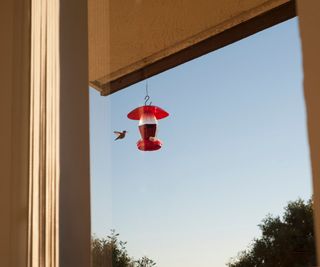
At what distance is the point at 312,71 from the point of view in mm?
652

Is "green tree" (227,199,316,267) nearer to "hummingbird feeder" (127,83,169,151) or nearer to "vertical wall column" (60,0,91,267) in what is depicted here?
"hummingbird feeder" (127,83,169,151)

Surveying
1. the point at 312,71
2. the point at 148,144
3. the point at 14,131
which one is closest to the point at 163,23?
the point at 148,144

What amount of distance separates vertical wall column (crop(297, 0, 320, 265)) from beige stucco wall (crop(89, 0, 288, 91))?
1.61m

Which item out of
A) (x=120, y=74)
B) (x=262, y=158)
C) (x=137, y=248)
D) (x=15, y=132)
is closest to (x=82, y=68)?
(x=15, y=132)

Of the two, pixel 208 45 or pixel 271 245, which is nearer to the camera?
pixel 208 45

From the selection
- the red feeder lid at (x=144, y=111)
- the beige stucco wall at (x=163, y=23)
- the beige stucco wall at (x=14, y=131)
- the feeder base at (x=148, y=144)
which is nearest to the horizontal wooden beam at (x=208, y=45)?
the beige stucco wall at (x=163, y=23)

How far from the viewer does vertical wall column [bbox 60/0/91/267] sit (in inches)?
46.3

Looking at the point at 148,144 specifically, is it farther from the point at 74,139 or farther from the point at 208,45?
the point at 74,139

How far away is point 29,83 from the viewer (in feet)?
4.09

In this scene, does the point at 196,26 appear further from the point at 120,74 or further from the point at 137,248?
the point at 137,248

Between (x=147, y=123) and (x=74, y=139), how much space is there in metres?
1.72

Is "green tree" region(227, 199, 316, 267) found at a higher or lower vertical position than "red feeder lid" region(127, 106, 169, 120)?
lower

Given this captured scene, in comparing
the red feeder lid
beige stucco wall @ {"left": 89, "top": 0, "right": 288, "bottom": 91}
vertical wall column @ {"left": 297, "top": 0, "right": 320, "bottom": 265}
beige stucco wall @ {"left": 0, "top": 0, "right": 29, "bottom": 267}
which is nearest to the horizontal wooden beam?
beige stucco wall @ {"left": 89, "top": 0, "right": 288, "bottom": 91}

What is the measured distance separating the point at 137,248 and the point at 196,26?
1.66 metres
